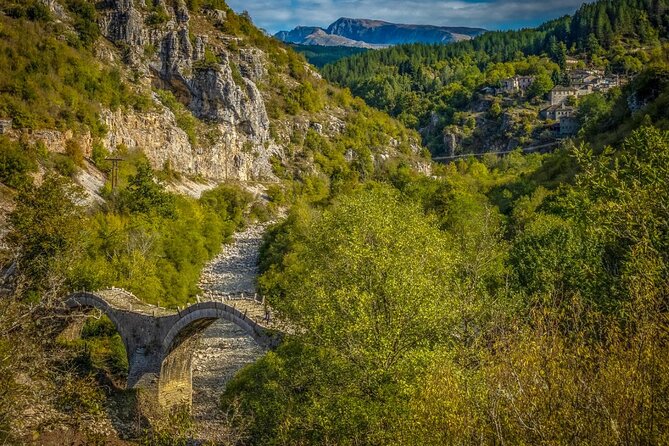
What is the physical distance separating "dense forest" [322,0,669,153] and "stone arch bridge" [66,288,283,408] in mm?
95698

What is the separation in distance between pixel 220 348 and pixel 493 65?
13466cm

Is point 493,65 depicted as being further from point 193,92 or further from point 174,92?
point 174,92

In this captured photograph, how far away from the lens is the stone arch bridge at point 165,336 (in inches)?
973

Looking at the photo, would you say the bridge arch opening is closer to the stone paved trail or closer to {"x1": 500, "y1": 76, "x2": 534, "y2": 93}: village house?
the stone paved trail

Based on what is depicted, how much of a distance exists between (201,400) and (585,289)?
1784cm

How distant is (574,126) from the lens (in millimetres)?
105000

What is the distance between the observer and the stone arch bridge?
24.7m

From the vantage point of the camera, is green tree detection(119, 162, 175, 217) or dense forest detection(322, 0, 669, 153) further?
dense forest detection(322, 0, 669, 153)

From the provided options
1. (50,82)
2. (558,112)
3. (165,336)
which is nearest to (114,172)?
(50,82)

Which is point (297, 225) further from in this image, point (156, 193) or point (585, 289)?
point (585, 289)

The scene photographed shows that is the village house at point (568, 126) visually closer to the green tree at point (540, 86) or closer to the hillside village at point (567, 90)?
the hillside village at point (567, 90)

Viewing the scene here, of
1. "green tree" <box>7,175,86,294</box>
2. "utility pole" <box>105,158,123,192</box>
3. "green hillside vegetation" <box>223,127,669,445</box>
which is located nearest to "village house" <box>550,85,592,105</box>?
"utility pole" <box>105,158,123,192</box>

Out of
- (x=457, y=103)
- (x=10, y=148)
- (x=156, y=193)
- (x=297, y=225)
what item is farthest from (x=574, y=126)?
(x=10, y=148)

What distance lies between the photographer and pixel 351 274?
18.0m
